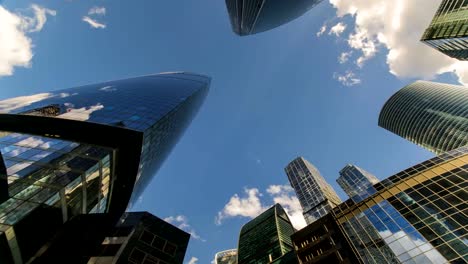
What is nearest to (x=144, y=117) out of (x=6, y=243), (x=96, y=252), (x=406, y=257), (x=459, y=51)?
(x=96, y=252)

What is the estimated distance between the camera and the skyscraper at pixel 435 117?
491 feet

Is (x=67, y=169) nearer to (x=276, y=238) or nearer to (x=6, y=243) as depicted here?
(x=6, y=243)

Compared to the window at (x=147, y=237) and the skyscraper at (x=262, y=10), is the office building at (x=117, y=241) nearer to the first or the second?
the window at (x=147, y=237)

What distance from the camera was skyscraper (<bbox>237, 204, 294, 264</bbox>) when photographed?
95.7 metres

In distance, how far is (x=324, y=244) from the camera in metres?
54.5

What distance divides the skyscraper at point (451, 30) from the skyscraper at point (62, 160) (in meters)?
93.8

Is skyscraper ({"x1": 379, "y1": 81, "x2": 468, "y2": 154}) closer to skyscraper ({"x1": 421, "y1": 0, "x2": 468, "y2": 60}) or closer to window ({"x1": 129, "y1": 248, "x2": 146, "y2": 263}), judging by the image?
skyscraper ({"x1": 421, "y1": 0, "x2": 468, "y2": 60})

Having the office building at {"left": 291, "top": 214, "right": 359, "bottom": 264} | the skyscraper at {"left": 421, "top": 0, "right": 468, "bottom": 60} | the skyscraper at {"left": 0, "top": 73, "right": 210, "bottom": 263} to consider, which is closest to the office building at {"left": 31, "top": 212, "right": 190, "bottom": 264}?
the skyscraper at {"left": 0, "top": 73, "right": 210, "bottom": 263}

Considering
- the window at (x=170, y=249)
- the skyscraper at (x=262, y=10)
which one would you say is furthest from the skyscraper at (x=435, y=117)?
the window at (x=170, y=249)

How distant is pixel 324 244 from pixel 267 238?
59.3 m

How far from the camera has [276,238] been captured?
10269 centimetres

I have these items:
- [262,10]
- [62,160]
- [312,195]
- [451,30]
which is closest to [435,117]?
[312,195]

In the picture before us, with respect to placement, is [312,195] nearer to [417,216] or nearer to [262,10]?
[262,10]

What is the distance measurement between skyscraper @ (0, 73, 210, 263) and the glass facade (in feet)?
138
